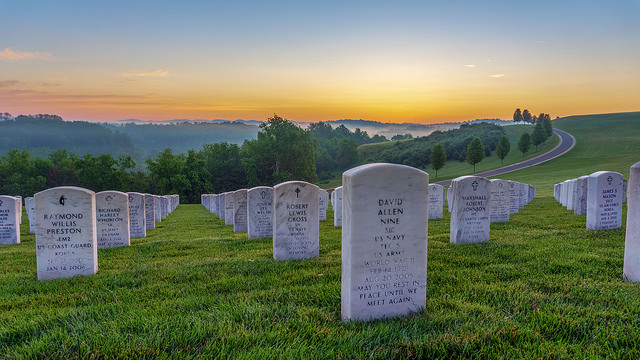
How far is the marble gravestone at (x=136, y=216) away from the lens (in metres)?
12.4

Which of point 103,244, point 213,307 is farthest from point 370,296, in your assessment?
point 103,244

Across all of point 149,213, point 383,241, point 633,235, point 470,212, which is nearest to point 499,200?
point 470,212

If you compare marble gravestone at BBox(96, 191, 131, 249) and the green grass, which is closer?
marble gravestone at BBox(96, 191, 131, 249)

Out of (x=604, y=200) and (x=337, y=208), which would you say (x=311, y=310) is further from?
(x=337, y=208)

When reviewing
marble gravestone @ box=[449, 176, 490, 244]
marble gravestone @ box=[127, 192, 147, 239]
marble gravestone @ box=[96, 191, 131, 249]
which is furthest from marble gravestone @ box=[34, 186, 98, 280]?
marble gravestone @ box=[449, 176, 490, 244]

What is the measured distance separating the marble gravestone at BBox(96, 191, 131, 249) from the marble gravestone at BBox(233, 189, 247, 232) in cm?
396

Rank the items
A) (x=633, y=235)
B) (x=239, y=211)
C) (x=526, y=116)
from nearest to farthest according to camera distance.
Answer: (x=633, y=235) < (x=239, y=211) < (x=526, y=116)

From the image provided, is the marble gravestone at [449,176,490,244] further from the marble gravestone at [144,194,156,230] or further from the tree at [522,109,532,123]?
the tree at [522,109,532,123]

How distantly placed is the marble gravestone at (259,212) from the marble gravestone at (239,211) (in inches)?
107

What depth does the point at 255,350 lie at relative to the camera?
316 cm

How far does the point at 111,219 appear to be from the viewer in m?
9.73

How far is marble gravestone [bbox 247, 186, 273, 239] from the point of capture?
10531mm

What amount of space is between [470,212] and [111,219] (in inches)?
354

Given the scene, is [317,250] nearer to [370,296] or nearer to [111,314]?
[370,296]
